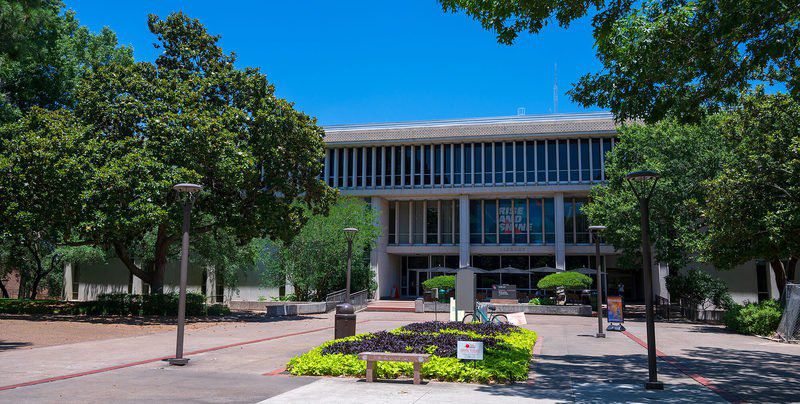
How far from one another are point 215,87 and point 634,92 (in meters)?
19.8

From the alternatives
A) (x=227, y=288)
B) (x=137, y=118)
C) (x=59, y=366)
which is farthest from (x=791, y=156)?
(x=227, y=288)

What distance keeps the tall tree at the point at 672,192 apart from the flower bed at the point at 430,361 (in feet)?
51.3

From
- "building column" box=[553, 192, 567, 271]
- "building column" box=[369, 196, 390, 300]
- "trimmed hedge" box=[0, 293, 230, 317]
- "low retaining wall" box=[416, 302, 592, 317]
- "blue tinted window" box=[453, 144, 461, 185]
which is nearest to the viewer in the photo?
"trimmed hedge" box=[0, 293, 230, 317]

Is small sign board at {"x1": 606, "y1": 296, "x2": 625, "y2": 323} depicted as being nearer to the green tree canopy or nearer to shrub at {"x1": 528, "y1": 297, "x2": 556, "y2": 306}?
shrub at {"x1": 528, "y1": 297, "x2": 556, "y2": 306}

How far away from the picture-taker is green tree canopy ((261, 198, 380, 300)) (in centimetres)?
3450

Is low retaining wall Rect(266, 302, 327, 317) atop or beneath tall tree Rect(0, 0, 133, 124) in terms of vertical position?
beneath

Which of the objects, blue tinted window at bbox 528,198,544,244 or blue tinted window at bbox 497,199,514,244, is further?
blue tinted window at bbox 497,199,514,244

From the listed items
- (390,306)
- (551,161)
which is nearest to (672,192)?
(551,161)

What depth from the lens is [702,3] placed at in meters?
9.91

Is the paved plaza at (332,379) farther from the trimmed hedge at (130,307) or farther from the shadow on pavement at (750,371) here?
the trimmed hedge at (130,307)

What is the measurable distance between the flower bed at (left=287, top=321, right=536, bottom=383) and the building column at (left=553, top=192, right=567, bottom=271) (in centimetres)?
2777

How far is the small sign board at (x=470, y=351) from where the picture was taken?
10.8m

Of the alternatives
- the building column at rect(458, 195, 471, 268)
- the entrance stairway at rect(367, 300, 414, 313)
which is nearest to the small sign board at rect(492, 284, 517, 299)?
the entrance stairway at rect(367, 300, 414, 313)

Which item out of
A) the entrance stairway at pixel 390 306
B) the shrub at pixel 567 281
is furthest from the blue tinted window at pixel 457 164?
the shrub at pixel 567 281
